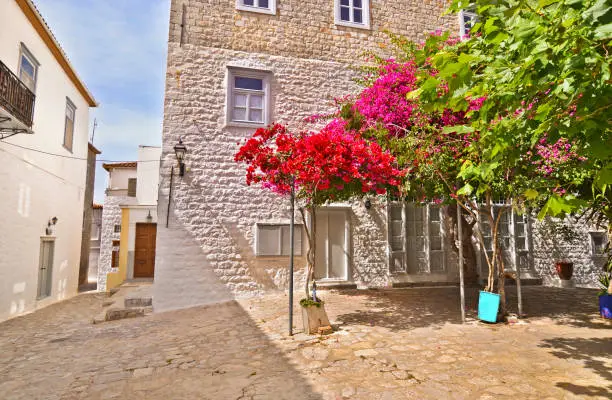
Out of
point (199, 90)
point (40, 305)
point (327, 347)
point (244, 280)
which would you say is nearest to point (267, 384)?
point (327, 347)

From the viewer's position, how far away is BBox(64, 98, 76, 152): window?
1218cm

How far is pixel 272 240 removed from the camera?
8.80 metres

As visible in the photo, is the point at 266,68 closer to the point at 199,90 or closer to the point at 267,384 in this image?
the point at 199,90

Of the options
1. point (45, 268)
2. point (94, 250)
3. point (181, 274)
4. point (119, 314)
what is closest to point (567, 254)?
point (181, 274)

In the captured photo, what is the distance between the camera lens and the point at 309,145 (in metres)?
5.16

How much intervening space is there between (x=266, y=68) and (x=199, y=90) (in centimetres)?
174

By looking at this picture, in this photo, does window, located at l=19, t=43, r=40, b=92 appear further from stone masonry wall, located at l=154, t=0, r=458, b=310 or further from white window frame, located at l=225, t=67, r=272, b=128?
white window frame, located at l=225, t=67, r=272, b=128

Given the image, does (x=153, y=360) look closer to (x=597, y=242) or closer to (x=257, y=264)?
(x=257, y=264)

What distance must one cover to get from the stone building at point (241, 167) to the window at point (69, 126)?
581cm

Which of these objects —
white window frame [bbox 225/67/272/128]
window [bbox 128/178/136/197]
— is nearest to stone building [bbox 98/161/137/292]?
window [bbox 128/178/136/197]

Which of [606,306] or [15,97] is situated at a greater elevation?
[15,97]

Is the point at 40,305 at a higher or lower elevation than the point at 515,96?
lower

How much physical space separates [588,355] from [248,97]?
803cm

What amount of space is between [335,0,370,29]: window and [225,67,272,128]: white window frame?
8.91 feet
